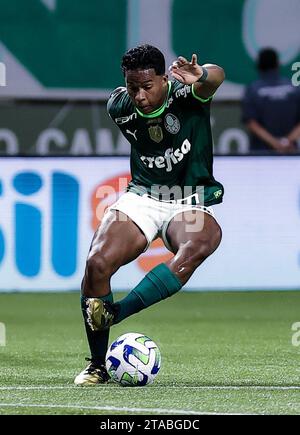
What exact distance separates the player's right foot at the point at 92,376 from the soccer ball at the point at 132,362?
0.32 ft

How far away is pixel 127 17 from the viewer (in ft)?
49.3

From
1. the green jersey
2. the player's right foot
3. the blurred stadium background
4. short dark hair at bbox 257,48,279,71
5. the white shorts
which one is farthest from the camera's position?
the blurred stadium background

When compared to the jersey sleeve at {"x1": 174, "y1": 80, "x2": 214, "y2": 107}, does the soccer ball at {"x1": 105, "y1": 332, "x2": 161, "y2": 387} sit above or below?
below

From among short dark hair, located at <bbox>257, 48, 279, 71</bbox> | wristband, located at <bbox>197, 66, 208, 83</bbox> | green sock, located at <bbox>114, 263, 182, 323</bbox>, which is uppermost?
wristband, located at <bbox>197, 66, 208, 83</bbox>

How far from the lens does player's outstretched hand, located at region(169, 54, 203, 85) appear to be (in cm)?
748

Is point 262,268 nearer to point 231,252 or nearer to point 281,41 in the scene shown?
point 231,252

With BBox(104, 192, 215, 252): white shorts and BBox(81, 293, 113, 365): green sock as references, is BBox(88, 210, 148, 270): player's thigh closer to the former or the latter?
BBox(104, 192, 215, 252): white shorts

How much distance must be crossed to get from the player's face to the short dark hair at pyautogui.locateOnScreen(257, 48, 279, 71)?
6.22m

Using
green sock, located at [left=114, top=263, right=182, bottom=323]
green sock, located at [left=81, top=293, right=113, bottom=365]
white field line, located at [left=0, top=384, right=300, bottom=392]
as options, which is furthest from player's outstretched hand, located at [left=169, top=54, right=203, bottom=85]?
white field line, located at [left=0, top=384, right=300, bottom=392]

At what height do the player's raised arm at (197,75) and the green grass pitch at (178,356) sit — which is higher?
the player's raised arm at (197,75)

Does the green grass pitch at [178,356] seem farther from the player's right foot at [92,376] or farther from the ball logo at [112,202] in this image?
the ball logo at [112,202]

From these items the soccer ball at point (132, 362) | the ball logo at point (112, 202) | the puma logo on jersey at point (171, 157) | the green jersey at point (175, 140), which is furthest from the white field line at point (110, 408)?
the ball logo at point (112, 202)

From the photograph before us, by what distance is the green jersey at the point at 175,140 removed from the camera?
26.2ft
